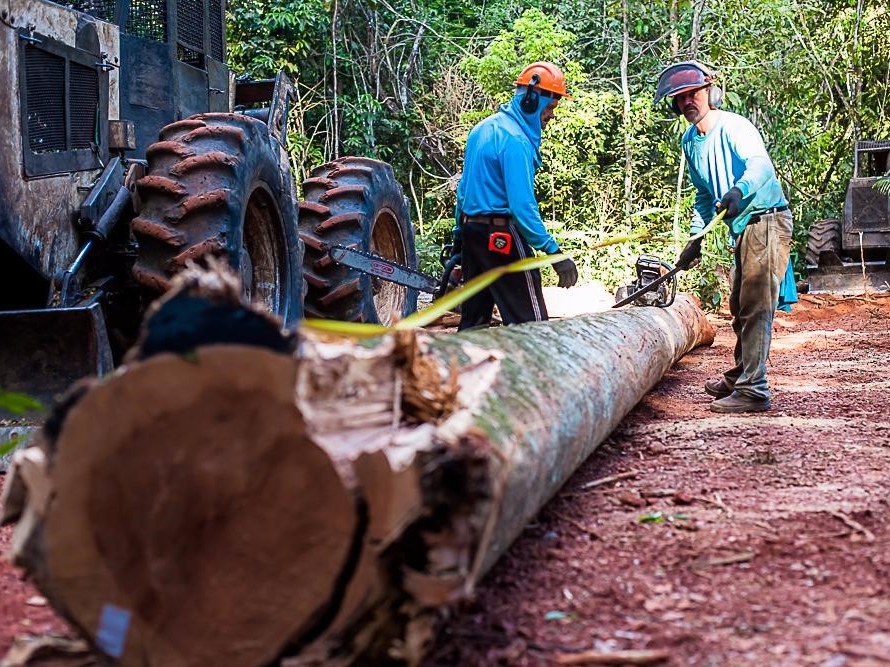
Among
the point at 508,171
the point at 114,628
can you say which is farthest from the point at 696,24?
the point at 114,628

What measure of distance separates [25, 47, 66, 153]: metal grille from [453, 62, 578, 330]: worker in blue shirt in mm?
2652

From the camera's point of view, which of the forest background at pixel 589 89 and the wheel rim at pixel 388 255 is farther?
the forest background at pixel 589 89

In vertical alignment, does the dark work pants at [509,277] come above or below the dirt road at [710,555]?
above

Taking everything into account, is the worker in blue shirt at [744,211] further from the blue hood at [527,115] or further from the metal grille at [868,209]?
the metal grille at [868,209]

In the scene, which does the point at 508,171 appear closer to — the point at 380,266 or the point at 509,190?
the point at 509,190

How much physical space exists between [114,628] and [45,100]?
12.3 feet

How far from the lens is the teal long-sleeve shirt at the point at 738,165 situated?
6062 mm

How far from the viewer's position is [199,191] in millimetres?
5367

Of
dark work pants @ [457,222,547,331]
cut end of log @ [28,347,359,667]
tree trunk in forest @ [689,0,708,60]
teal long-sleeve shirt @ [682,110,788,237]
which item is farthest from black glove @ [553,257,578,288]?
tree trunk in forest @ [689,0,708,60]

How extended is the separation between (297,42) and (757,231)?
37.9 ft

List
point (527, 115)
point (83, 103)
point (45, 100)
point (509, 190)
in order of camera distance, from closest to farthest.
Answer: point (45, 100), point (83, 103), point (509, 190), point (527, 115)

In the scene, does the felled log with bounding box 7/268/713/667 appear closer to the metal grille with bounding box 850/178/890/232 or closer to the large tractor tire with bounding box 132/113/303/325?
the large tractor tire with bounding box 132/113/303/325

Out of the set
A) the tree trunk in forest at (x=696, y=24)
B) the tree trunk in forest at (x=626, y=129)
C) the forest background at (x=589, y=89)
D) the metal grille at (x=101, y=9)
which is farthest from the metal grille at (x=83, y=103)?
the tree trunk in forest at (x=696, y=24)

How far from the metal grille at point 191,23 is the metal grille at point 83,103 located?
4.12ft
